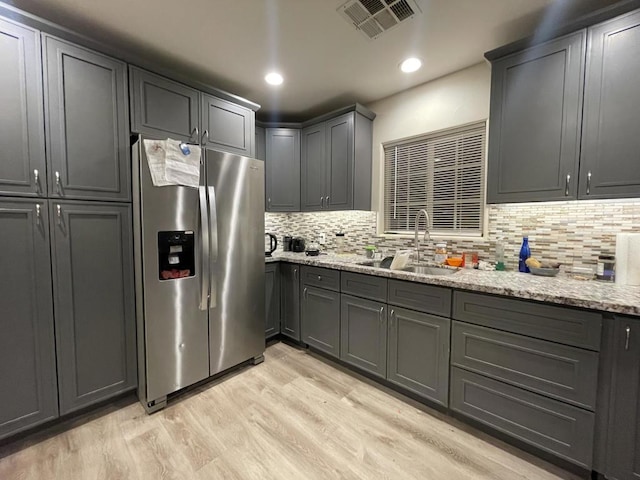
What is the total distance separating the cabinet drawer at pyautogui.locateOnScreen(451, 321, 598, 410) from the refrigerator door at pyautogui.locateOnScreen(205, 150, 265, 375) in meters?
1.58

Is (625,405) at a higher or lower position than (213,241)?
lower

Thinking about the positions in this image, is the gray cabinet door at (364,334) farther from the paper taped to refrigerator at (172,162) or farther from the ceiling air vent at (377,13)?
the ceiling air vent at (377,13)

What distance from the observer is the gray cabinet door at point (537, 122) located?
160 centimetres

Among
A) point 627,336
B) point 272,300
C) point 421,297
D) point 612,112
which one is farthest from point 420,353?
point 612,112

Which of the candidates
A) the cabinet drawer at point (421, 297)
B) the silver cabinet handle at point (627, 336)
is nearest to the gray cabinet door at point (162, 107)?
the cabinet drawer at point (421, 297)

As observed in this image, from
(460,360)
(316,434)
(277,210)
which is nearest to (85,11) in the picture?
(277,210)

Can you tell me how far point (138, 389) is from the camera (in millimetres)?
1980

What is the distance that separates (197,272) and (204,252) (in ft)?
0.51

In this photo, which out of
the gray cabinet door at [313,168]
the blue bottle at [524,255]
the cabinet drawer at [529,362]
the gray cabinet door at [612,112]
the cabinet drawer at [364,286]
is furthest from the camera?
the gray cabinet door at [313,168]

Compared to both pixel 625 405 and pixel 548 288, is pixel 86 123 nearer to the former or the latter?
pixel 548 288

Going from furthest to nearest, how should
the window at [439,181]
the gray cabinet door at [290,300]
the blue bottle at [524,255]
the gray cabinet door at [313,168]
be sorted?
the gray cabinet door at [313,168] < the gray cabinet door at [290,300] < the window at [439,181] < the blue bottle at [524,255]

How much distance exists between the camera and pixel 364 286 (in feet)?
7.10

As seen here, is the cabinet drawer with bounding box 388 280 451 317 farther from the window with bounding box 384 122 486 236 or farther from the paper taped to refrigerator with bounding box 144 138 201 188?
the paper taped to refrigerator with bounding box 144 138 201 188

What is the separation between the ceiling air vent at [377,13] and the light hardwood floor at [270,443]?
2546mm
